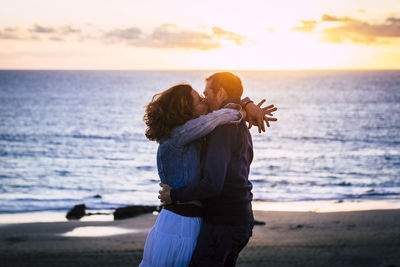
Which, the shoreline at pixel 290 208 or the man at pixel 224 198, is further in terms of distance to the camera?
the shoreline at pixel 290 208

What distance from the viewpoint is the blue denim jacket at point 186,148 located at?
10.3ft

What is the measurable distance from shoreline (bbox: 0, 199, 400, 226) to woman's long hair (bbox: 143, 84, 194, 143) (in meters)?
10.6

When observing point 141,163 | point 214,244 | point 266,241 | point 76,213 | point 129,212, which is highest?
point 214,244

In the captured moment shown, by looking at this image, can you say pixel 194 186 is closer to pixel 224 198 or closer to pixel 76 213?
pixel 224 198

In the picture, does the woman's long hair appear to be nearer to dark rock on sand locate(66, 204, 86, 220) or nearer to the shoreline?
the shoreline

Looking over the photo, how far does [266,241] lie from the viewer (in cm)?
1008

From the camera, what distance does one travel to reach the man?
3.11 m

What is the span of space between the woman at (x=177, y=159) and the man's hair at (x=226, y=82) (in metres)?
0.22

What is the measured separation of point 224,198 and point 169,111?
672mm

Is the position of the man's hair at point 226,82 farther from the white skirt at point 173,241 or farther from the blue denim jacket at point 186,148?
the white skirt at point 173,241

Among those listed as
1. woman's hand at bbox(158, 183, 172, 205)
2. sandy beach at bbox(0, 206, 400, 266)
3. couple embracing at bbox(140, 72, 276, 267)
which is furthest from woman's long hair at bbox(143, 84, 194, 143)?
sandy beach at bbox(0, 206, 400, 266)

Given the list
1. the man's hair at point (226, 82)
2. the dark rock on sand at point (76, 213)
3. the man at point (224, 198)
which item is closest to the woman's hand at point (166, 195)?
the man at point (224, 198)

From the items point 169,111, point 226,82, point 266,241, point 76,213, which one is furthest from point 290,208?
point 169,111

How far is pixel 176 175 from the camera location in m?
3.28
